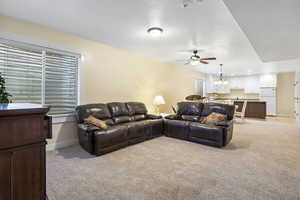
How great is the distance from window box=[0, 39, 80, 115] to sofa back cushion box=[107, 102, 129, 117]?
0.83m

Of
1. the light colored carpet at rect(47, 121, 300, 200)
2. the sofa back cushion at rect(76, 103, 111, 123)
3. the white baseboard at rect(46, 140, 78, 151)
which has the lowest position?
the light colored carpet at rect(47, 121, 300, 200)

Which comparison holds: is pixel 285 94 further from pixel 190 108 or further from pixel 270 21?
pixel 270 21

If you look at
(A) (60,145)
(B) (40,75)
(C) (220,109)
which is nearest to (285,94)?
(C) (220,109)

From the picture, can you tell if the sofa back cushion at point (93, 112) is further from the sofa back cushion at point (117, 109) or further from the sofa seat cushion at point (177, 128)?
the sofa seat cushion at point (177, 128)

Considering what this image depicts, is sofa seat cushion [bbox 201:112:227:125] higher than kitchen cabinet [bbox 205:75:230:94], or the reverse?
kitchen cabinet [bbox 205:75:230:94]

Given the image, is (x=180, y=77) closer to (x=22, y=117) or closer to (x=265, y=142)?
(x=265, y=142)

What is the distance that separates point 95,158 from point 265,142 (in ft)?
12.8

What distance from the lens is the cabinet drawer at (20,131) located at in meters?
1.10

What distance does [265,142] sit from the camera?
3.83 meters

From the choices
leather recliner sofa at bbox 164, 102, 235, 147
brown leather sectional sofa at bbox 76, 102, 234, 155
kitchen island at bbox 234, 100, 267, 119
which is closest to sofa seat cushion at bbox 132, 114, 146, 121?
brown leather sectional sofa at bbox 76, 102, 234, 155

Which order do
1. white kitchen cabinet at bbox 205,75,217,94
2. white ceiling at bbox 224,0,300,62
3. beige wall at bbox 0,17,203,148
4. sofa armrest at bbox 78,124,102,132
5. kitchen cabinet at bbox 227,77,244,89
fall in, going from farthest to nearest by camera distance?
white kitchen cabinet at bbox 205,75,217,94 < kitchen cabinet at bbox 227,77,244,89 < beige wall at bbox 0,17,203,148 < sofa armrest at bbox 78,124,102,132 < white ceiling at bbox 224,0,300,62

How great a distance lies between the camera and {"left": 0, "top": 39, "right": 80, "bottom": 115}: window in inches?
113

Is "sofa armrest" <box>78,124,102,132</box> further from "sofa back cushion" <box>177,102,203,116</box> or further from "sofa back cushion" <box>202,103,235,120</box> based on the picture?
"sofa back cushion" <box>202,103,235,120</box>

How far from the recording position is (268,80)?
8484 mm
